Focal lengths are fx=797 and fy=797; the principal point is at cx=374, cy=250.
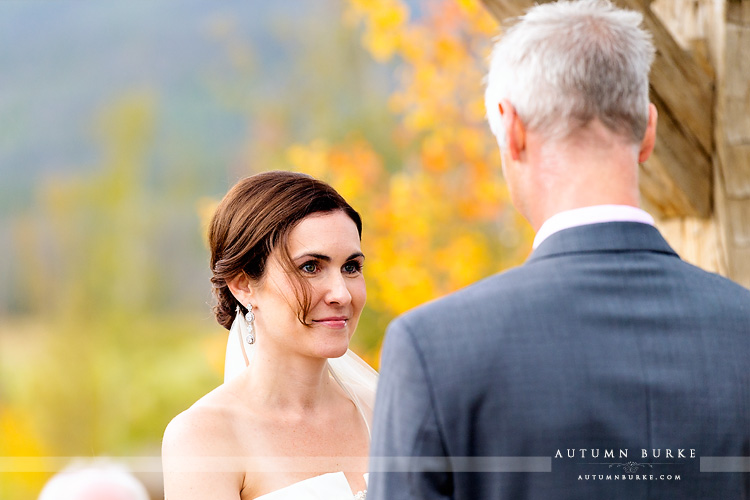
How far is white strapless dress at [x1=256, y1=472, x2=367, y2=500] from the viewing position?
5.78 feet

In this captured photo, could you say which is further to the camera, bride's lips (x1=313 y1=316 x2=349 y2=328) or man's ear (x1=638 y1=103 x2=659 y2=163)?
bride's lips (x1=313 y1=316 x2=349 y2=328)

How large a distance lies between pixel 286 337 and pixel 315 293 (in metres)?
0.13

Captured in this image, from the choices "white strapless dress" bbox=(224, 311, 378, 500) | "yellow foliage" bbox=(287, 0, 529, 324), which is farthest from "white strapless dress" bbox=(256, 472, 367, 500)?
"yellow foliage" bbox=(287, 0, 529, 324)

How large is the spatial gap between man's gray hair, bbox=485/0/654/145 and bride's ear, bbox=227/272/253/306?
3.45ft

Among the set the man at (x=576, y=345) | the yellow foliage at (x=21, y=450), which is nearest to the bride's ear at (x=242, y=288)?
the man at (x=576, y=345)

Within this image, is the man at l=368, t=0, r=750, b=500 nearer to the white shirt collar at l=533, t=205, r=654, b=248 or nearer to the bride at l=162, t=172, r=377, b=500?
the white shirt collar at l=533, t=205, r=654, b=248

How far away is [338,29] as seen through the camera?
16.3 ft

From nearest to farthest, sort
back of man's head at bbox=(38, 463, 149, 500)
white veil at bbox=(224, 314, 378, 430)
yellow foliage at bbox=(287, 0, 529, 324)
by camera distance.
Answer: back of man's head at bbox=(38, 463, 149, 500)
white veil at bbox=(224, 314, 378, 430)
yellow foliage at bbox=(287, 0, 529, 324)

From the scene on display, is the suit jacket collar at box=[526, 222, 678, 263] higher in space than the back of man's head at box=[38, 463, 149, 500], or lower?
higher

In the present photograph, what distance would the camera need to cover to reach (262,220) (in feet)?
6.15

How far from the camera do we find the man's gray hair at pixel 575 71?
956 millimetres

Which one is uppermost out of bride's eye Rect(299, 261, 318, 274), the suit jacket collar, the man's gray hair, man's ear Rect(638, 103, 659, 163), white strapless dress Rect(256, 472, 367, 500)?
the man's gray hair

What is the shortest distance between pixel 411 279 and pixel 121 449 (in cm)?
171

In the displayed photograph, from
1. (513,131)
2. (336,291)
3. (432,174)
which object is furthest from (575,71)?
(432,174)
